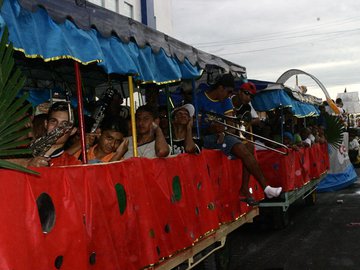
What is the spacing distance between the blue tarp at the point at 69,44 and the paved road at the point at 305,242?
3.86 m

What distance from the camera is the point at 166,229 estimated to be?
4516mm

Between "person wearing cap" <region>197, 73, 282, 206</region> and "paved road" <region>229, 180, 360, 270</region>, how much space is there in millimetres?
1034

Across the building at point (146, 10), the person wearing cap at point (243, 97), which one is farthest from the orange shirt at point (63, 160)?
the building at point (146, 10)

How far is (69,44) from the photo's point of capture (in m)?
3.34

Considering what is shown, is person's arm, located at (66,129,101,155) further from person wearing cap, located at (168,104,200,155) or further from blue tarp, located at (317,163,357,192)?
blue tarp, located at (317,163,357,192)

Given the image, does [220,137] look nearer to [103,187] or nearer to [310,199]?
[103,187]

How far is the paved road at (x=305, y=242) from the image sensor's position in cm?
701

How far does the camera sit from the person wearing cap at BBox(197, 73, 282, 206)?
22.6ft

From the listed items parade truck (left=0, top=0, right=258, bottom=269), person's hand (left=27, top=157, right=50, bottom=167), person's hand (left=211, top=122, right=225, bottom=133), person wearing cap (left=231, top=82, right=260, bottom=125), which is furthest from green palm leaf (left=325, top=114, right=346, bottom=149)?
person's hand (left=27, top=157, right=50, bottom=167)

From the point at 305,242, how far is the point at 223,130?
2.87 metres

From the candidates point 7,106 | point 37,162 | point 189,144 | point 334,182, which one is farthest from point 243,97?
point 334,182

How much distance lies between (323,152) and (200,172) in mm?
8977

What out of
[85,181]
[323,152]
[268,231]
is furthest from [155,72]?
[323,152]

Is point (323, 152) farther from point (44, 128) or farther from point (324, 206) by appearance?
point (44, 128)
